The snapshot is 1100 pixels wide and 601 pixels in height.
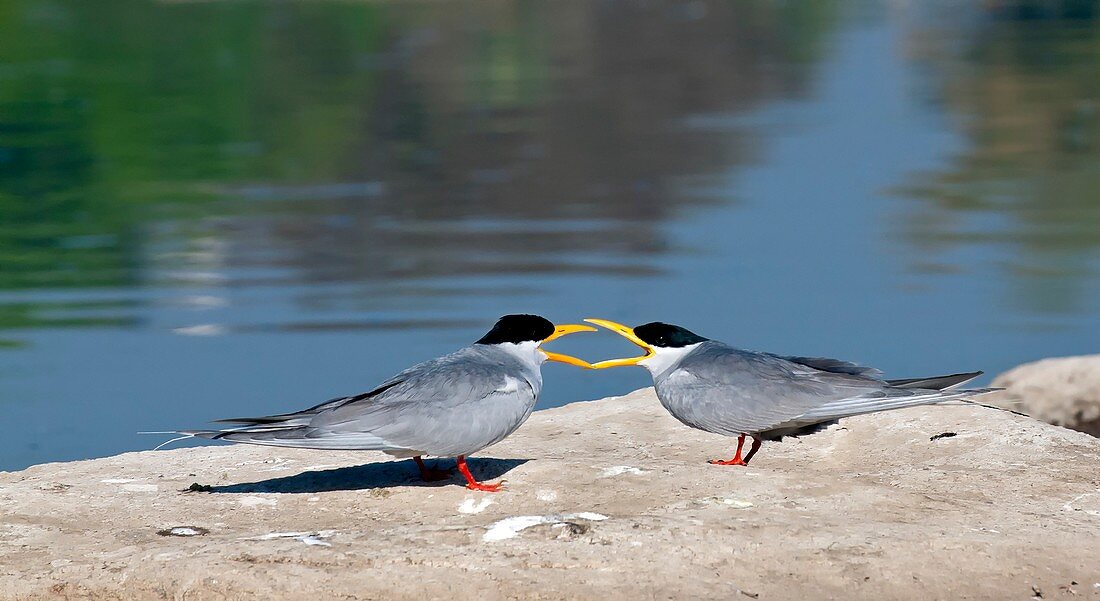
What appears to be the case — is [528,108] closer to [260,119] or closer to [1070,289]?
[260,119]

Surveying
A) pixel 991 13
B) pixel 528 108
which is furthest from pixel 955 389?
pixel 991 13

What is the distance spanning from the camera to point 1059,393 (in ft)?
33.0

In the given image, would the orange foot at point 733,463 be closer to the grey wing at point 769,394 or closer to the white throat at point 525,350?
the grey wing at point 769,394

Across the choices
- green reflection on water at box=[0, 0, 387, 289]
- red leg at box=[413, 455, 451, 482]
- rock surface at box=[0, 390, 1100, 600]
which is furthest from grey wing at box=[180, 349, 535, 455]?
green reflection on water at box=[0, 0, 387, 289]

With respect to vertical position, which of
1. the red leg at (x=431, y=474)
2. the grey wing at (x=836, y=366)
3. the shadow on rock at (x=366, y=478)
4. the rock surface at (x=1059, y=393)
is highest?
the grey wing at (x=836, y=366)

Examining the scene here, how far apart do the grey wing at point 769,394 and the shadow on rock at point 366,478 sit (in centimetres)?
94

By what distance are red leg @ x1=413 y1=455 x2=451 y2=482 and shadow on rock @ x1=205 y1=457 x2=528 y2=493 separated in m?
0.03

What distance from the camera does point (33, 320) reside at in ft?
48.1

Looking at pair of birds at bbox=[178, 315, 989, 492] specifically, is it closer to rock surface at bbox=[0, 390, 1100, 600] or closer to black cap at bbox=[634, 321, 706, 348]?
black cap at bbox=[634, 321, 706, 348]

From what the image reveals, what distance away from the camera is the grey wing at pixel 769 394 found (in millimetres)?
7414

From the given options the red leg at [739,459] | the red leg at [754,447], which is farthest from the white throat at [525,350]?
the red leg at [754,447]

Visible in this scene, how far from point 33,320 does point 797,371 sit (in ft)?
30.4

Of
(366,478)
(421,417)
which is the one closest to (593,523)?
(421,417)

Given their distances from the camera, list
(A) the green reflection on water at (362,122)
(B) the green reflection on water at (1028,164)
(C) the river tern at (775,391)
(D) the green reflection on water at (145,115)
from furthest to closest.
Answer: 1. (D) the green reflection on water at (145,115)
2. (A) the green reflection on water at (362,122)
3. (B) the green reflection on water at (1028,164)
4. (C) the river tern at (775,391)
